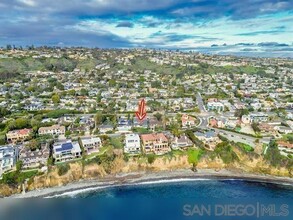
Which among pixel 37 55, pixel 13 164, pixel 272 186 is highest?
pixel 37 55

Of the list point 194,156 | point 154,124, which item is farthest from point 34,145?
point 194,156

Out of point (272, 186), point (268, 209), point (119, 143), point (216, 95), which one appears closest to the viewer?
point (268, 209)

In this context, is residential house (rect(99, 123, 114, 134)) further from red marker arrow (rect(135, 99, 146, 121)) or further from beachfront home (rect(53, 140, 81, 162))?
beachfront home (rect(53, 140, 81, 162))

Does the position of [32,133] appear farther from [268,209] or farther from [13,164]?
[268,209]

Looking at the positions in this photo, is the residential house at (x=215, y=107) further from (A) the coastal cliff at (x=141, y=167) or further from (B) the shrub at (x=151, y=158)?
(B) the shrub at (x=151, y=158)

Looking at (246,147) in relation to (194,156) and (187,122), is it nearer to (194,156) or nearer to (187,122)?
(194,156)

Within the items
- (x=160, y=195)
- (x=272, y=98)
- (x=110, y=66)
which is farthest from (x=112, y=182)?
(x=110, y=66)
